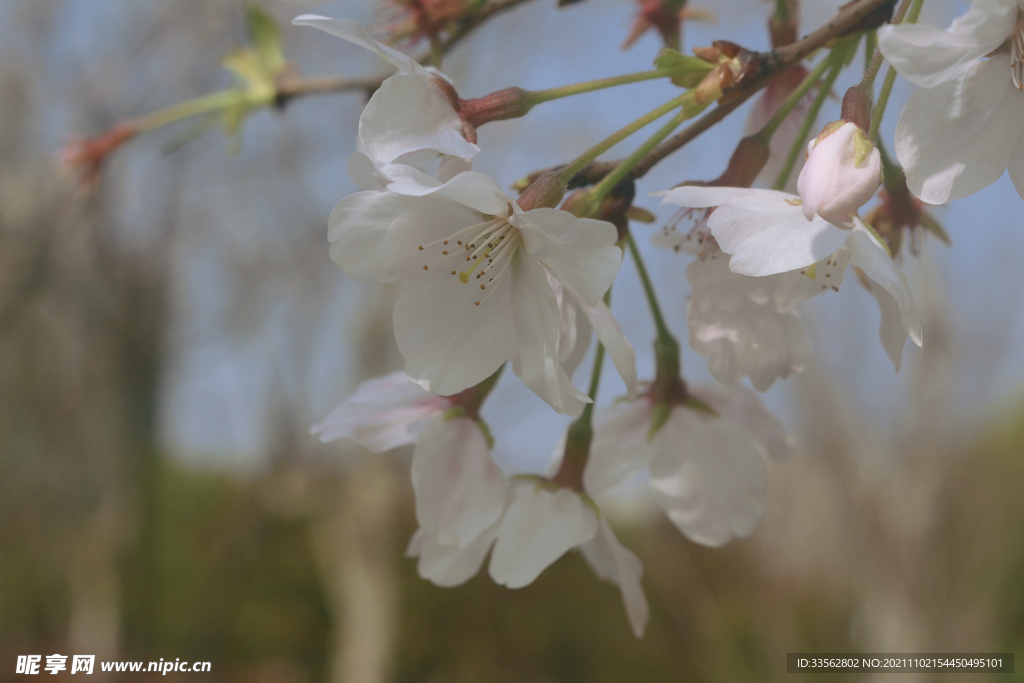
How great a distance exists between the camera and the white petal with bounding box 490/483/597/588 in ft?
1.38

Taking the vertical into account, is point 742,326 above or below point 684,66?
below

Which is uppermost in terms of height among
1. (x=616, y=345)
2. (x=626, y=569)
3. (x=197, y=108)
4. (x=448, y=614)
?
(x=197, y=108)

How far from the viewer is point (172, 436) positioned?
5.60 meters

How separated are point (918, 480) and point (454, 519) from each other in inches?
121

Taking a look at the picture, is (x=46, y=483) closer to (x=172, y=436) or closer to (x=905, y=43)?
(x=172, y=436)

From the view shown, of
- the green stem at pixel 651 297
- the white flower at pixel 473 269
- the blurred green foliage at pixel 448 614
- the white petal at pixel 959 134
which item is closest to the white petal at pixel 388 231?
the white flower at pixel 473 269

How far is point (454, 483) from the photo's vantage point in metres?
0.43

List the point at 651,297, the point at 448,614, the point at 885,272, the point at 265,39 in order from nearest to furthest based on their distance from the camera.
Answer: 1. the point at 885,272
2. the point at 651,297
3. the point at 265,39
4. the point at 448,614

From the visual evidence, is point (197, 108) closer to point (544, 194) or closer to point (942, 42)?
point (544, 194)

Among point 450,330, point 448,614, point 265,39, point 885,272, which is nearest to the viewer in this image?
point 885,272

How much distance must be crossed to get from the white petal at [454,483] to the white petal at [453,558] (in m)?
0.02

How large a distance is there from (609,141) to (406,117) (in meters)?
0.10

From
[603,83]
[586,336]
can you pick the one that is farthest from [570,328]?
[603,83]

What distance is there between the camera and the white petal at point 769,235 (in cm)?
27
